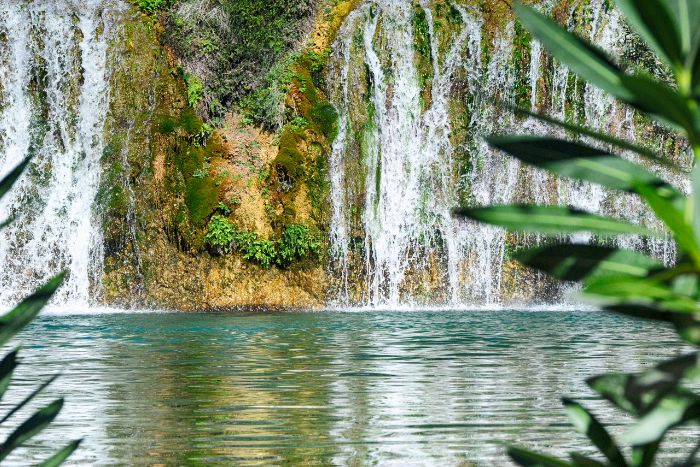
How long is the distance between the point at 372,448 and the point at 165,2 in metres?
18.7

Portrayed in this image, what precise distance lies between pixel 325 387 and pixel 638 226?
6203 mm

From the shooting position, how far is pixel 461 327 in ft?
43.9

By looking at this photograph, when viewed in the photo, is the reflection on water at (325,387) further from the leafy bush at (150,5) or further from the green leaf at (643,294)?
the leafy bush at (150,5)

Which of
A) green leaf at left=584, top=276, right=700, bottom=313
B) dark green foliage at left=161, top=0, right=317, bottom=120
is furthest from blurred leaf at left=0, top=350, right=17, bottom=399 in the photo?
dark green foliage at left=161, top=0, right=317, bottom=120

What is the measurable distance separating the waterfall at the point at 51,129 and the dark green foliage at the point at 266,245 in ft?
7.65

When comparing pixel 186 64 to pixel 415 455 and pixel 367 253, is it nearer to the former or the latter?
pixel 367 253

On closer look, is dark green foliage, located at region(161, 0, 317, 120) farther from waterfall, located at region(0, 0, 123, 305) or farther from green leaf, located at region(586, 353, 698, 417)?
green leaf, located at region(586, 353, 698, 417)

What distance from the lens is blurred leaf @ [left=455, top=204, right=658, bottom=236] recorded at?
105cm

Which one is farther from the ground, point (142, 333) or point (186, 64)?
point (186, 64)

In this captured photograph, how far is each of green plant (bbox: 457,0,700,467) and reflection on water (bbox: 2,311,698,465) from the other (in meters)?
3.31

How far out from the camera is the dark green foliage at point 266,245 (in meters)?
19.8

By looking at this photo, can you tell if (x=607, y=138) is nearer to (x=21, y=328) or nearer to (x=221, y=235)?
Result: (x=21, y=328)

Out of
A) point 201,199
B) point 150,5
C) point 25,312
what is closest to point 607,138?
point 25,312

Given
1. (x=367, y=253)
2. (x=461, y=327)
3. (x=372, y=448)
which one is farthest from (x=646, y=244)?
(x=372, y=448)
